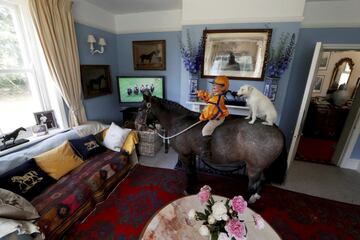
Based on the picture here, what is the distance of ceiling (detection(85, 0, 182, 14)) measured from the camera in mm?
2934

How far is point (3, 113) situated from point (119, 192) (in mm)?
1825

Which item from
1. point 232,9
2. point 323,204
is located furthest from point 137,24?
point 323,204

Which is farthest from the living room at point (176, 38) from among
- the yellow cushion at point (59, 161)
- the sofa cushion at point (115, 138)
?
the sofa cushion at point (115, 138)

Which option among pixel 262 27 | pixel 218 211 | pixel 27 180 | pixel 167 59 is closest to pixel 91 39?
pixel 167 59

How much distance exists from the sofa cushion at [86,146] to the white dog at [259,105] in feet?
7.15

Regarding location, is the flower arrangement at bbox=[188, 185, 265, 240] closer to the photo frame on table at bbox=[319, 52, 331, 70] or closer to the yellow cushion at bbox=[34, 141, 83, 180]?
the yellow cushion at bbox=[34, 141, 83, 180]

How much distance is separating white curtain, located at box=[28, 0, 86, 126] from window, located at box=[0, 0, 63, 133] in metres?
0.18

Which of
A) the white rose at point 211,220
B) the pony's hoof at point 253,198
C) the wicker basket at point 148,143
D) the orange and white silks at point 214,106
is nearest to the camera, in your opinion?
the white rose at point 211,220

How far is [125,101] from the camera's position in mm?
3756

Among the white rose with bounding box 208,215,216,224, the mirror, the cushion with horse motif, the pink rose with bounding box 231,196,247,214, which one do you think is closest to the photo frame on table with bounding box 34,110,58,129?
the cushion with horse motif

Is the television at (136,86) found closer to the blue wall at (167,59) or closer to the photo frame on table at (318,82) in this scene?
the blue wall at (167,59)

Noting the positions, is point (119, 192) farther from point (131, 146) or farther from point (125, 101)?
point (125, 101)

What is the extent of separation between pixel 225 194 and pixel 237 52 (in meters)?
2.28

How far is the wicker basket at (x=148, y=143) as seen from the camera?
312 cm
